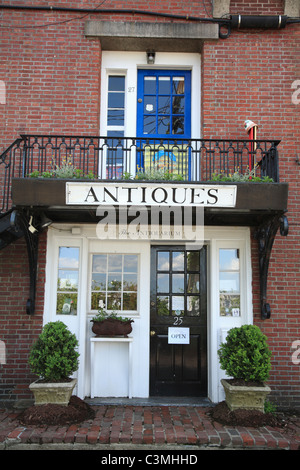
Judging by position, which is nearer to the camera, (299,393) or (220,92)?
(299,393)

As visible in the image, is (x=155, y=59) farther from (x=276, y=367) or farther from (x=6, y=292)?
(x=276, y=367)

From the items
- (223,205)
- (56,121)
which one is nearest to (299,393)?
(223,205)

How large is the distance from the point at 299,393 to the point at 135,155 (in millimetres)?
4757

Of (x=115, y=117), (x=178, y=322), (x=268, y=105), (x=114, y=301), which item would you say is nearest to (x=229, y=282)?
(x=178, y=322)

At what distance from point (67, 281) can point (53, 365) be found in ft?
5.17

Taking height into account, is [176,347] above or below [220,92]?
below

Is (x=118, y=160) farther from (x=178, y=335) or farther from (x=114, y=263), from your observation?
(x=178, y=335)

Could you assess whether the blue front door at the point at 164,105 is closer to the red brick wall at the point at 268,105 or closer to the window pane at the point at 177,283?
the red brick wall at the point at 268,105

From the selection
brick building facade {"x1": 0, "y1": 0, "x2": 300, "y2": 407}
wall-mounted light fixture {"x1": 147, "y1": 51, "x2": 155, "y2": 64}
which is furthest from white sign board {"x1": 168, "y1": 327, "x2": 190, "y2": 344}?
wall-mounted light fixture {"x1": 147, "y1": 51, "x2": 155, "y2": 64}

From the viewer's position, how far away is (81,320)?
6289 mm

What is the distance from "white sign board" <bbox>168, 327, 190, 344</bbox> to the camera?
6527mm

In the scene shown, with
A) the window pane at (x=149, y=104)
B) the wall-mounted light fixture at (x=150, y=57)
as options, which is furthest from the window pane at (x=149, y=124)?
the wall-mounted light fixture at (x=150, y=57)
